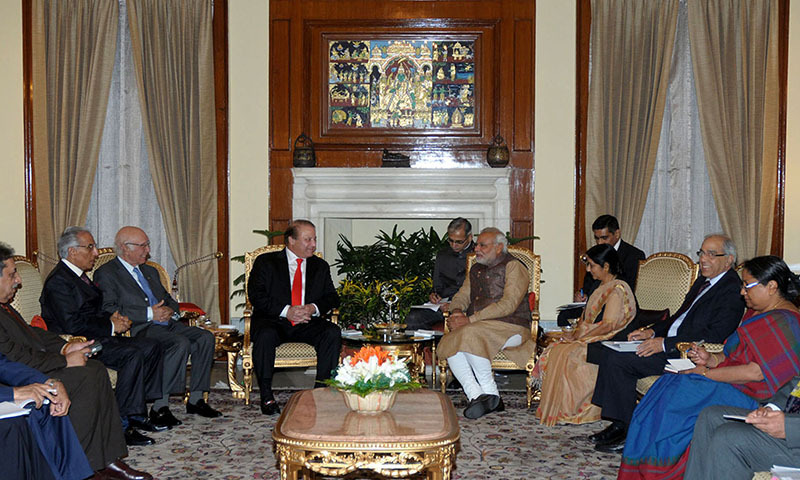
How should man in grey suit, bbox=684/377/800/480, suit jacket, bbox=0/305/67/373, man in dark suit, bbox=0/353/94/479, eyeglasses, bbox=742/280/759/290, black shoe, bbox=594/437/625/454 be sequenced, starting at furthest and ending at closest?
black shoe, bbox=594/437/625/454
suit jacket, bbox=0/305/67/373
eyeglasses, bbox=742/280/759/290
man in dark suit, bbox=0/353/94/479
man in grey suit, bbox=684/377/800/480

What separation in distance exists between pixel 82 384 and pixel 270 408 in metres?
1.82

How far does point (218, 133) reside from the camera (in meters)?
8.42

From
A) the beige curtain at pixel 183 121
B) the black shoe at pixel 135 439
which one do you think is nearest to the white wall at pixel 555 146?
the beige curtain at pixel 183 121

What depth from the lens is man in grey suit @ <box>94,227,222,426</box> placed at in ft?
19.2

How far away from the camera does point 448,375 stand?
7.16 metres

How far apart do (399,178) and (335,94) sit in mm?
1110

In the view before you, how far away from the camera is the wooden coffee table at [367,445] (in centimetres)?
363

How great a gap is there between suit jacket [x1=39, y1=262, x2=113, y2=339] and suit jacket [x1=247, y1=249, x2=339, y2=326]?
4.58 feet

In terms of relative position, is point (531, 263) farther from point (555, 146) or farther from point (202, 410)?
point (202, 410)

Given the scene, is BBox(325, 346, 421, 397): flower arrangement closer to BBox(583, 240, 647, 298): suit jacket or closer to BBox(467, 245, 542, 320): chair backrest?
BBox(467, 245, 542, 320): chair backrest

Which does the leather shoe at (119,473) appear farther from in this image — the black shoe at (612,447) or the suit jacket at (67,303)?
the black shoe at (612,447)

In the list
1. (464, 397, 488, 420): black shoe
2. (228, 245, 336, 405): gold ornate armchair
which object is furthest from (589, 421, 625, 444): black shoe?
(228, 245, 336, 405): gold ornate armchair

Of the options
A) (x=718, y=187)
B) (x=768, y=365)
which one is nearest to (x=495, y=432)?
(x=768, y=365)

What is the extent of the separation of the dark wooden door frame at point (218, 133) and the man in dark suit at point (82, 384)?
12.8ft
